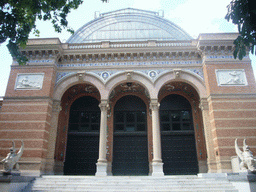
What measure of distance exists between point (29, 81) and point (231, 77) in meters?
13.6

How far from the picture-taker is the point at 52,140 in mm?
14078

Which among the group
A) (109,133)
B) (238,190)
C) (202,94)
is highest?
(202,94)

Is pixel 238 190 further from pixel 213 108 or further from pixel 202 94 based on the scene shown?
pixel 202 94

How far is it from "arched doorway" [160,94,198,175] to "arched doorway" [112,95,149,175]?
58.6 inches

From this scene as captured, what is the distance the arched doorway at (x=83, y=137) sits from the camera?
15.8 m

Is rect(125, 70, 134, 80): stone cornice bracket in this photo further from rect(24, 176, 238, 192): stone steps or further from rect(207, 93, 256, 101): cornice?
rect(24, 176, 238, 192): stone steps

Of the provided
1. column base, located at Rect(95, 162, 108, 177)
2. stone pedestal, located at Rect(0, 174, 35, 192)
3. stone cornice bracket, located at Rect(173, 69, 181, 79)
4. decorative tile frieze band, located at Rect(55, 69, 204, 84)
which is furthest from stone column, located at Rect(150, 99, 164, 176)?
stone pedestal, located at Rect(0, 174, 35, 192)

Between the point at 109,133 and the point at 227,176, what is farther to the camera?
the point at 109,133

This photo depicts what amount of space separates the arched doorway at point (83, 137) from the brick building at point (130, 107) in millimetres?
72

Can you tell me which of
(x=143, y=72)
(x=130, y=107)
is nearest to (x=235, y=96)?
Answer: (x=143, y=72)

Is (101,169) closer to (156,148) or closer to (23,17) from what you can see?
(156,148)

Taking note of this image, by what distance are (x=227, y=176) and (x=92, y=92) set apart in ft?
36.5

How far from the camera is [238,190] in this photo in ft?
30.7

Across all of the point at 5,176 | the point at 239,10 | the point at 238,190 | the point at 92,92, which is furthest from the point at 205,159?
the point at 5,176
